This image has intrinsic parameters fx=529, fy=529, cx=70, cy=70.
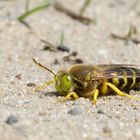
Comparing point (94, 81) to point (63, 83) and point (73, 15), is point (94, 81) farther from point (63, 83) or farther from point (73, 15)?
point (73, 15)

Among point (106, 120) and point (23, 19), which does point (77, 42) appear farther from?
point (106, 120)

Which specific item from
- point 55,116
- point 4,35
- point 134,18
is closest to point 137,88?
point 55,116

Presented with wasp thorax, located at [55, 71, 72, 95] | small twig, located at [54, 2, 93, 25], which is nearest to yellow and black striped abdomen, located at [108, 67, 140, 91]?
wasp thorax, located at [55, 71, 72, 95]

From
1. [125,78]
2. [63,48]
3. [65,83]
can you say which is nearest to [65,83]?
[65,83]

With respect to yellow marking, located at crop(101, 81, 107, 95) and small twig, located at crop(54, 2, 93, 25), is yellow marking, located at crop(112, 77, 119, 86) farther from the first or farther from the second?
small twig, located at crop(54, 2, 93, 25)

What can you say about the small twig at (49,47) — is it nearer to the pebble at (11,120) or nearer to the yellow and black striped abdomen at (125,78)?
the yellow and black striped abdomen at (125,78)

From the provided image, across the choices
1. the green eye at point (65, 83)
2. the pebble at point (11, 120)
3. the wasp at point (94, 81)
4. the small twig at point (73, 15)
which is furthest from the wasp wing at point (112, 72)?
the small twig at point (73, 15)

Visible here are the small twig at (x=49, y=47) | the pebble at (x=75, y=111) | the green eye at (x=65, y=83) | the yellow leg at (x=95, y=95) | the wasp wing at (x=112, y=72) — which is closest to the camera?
the pebble at (x=75, y=111)
